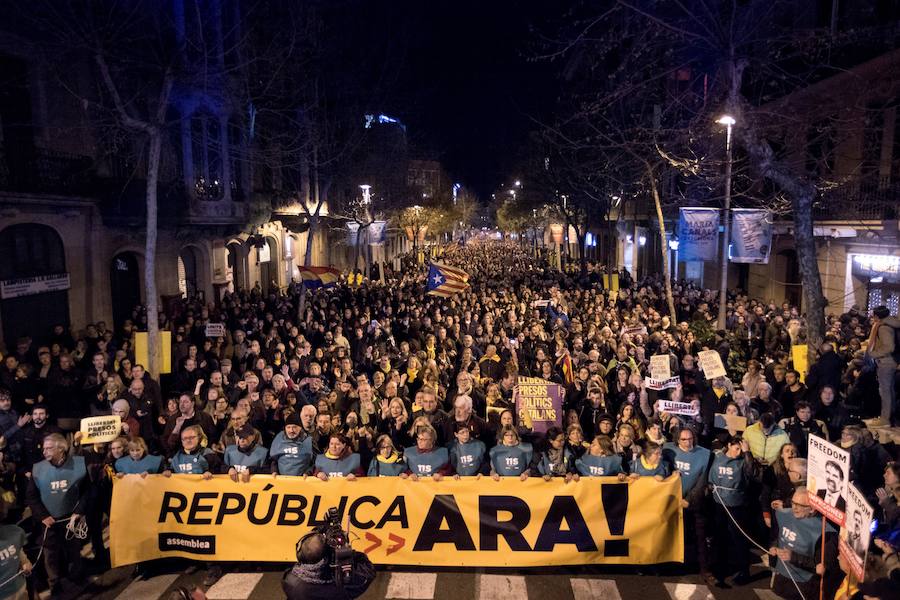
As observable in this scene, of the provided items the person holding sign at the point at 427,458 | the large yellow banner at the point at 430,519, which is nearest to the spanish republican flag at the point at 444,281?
the person holding sign at the point at 427,458

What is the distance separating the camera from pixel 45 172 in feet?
49.1

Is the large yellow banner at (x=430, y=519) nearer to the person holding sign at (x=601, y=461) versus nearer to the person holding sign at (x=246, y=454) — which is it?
the person holding sign at (x=601, y=461)

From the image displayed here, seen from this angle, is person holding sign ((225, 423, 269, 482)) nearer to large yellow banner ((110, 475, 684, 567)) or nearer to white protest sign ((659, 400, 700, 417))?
large yellow banner ((110, 475, 684, 567))

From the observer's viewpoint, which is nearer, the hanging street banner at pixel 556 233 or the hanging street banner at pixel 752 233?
the hanging street banner at pixel 752 233

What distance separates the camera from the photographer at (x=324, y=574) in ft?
9.94

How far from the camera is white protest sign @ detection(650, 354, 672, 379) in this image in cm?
1000

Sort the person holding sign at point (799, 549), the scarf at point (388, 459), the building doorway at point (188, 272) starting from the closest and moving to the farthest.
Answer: the person holding sign at point (799, 549) → the scarf at point (388, 459) → the building doorway at point (188, 272)

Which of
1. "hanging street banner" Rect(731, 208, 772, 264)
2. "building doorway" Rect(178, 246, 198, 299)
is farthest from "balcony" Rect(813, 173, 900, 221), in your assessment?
"building doorway" Rect(178, 246, 198, 299)

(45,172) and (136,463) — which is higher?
(45,172)

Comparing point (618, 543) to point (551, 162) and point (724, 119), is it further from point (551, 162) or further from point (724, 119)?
point (551, 162)

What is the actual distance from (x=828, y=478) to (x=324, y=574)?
14.7 feet

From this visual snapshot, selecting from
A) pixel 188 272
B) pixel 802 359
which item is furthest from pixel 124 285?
pixel 802 359

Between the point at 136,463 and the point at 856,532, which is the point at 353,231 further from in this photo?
the point at 856,532

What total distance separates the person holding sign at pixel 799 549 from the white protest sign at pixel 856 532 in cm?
51
